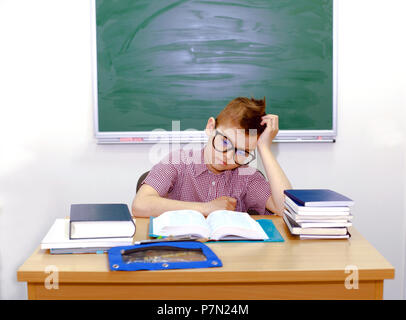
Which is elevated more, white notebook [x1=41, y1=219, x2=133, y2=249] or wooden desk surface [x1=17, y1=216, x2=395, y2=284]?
white notebook [x1=41, y1=219, x2=133, y2=249]

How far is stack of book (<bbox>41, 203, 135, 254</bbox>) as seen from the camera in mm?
1041

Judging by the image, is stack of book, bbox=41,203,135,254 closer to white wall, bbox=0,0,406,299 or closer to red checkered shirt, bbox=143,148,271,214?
red checkered shirt, bbox=143,148,271,214

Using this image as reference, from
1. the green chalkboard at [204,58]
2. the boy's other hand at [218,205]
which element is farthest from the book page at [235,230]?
the green chalkboard at [204,58]

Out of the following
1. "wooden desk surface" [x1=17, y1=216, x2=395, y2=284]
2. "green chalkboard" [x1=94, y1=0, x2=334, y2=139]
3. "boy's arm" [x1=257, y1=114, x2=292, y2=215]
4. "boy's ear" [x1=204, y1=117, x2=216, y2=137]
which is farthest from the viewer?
"green chalkboard" [x1=94, y1=0, x2=334, y2=139]

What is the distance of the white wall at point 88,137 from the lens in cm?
219

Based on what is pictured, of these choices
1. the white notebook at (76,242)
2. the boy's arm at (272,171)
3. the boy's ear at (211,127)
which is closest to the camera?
the white notebook at (76,242)

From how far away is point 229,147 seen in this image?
1.66m

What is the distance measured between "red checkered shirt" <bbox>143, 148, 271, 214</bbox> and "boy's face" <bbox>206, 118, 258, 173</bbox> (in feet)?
0.21

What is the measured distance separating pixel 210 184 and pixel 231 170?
4.5 inches

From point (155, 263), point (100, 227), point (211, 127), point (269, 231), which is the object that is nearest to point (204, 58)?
point (211, 127)

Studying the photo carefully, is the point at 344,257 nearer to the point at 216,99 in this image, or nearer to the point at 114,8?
the point at 216,99

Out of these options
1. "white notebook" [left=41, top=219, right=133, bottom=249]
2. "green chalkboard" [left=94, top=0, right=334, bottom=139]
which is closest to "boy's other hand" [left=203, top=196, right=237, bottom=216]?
"white notebook" [left=41, top=219, right=133, bottom=249]

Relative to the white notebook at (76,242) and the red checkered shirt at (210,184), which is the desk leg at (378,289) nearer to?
the white notebook at (76,242)

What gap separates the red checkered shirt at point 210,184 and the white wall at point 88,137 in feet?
1.66
